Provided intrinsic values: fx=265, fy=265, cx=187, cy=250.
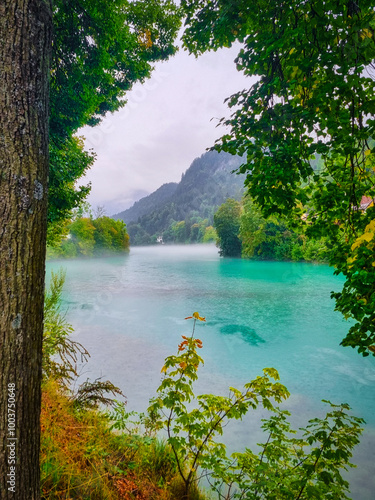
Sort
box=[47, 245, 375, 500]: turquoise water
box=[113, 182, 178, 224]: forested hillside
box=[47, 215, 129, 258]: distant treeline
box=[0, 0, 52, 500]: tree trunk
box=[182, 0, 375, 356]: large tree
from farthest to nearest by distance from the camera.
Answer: box=[113, 182, 178, 224]: forested hillside, box=[47, 215, 129, 258]: distant treeline, box=[47, 245, 375, 500]: turquoise water, box=[182, 0, 375, 356]: large tree, box=[0, 0, 52, 500]: tree trunk

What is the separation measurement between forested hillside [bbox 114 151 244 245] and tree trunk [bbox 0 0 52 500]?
244ft

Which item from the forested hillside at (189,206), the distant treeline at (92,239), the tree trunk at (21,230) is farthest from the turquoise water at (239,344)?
the forested hillside at (189,206)

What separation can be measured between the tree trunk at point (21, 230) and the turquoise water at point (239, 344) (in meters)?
3.97

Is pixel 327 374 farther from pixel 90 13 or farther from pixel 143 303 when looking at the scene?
pixel 90 13

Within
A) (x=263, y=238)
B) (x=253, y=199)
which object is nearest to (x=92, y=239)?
(x=263, y=238)

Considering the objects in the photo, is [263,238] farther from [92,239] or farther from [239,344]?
[92,239]

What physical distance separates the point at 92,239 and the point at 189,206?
320ft

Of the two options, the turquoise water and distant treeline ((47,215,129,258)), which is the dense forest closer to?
the turquoise water

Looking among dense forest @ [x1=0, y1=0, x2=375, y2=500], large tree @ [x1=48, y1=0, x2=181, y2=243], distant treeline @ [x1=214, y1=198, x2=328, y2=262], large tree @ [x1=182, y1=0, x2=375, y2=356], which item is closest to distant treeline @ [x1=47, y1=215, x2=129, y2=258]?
distant treeline @ [x1=214, y1=198, x2=328, y2=262]

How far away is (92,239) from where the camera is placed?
169 ft

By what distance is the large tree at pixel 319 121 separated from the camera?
1.70 meters

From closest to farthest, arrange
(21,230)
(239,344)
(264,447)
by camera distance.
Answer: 1. (21,230)
2. (264,447)
3. (239,344)

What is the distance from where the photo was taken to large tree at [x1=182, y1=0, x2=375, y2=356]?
170cm

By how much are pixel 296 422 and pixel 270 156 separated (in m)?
4.81
